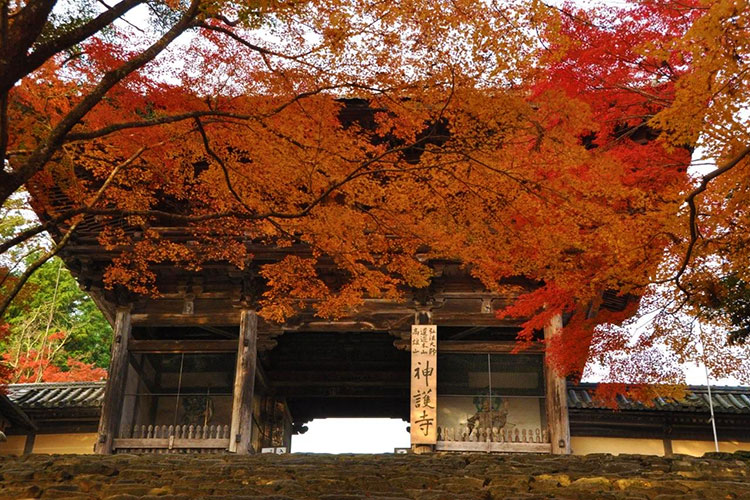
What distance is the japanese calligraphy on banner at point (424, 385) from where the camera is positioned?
14680 mm

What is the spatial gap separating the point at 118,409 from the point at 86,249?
3564mm

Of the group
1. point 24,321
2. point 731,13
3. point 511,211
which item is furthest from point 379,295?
point 24,321

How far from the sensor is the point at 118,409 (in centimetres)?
1573

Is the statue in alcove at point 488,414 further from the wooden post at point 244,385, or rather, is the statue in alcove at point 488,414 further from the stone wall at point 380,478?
the wooden post at point 244,385

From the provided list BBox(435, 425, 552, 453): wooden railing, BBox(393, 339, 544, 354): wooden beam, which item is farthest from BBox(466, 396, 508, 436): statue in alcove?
BBox(393, 339, 544, 354): wooden beam

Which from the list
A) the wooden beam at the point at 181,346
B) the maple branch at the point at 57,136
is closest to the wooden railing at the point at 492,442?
the wooden beam at the point at 181,346

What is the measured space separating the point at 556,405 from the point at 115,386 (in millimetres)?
9546

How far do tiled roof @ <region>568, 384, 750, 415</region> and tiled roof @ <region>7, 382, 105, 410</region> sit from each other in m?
12.6

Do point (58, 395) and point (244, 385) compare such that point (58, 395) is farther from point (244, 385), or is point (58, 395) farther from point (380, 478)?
point (380, 478)

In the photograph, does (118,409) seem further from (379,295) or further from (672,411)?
(672,411)

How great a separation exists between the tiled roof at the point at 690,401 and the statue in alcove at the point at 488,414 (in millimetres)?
2270

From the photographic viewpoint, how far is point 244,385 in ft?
50.9

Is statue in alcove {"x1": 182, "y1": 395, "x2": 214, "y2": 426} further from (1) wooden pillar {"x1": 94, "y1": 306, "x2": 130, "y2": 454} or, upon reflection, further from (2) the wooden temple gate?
(1) wooden pillar {"x1": 94, "y1": 306, "x2": 130, "y2": 454}

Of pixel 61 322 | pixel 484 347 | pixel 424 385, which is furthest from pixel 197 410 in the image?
pixel 61 322
